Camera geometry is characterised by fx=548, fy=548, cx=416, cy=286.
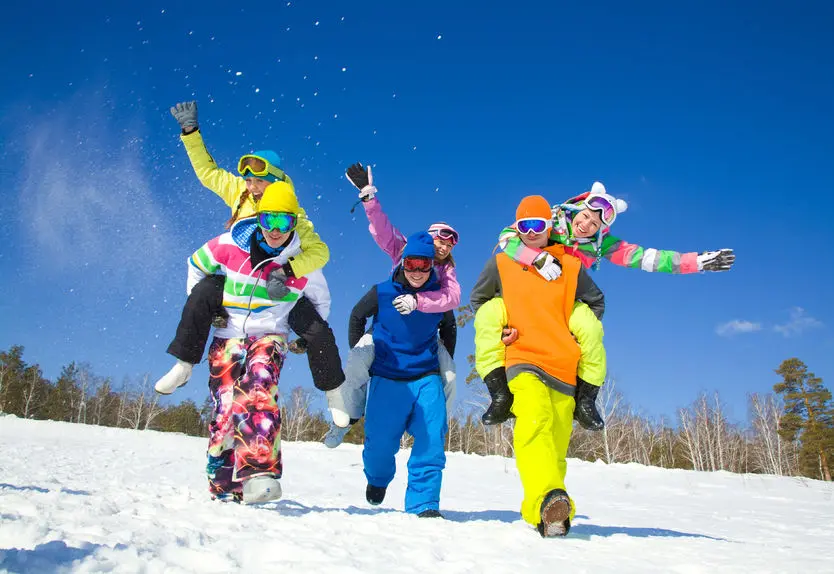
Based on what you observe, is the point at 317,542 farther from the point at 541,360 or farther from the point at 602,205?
the point at 602,205

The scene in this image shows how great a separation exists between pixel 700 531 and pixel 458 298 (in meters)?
2.74

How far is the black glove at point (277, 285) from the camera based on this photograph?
3492 mm

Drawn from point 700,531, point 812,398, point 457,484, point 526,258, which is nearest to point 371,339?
point 526,258

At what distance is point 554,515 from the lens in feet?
9.10

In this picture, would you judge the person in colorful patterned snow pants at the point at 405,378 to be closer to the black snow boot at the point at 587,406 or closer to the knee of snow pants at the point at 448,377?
the knee of snow pants at the point at 448,377

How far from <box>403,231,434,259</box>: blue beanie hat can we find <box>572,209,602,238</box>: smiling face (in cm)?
111

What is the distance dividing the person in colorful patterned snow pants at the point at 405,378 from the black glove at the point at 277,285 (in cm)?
85

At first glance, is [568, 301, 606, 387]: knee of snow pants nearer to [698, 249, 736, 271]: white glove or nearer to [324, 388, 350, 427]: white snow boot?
[698, 249, 736, 271]: white glove

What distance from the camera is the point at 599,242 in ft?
13.6

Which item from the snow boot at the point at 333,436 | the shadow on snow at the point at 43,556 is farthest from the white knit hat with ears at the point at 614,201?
the shadow on snow at the point at 43,556

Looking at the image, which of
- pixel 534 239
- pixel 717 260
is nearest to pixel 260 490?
pixel 534 239

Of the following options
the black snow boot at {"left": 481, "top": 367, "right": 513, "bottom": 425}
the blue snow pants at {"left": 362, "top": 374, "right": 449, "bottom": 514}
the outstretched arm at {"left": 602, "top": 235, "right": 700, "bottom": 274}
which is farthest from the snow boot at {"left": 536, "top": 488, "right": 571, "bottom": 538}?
the outstretched arm at {"left": 602, "top": 235, "right": 700, "bottom": 274}

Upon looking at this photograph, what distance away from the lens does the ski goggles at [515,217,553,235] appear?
12.5 feet

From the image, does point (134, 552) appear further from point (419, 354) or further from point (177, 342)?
point (419, 354)
